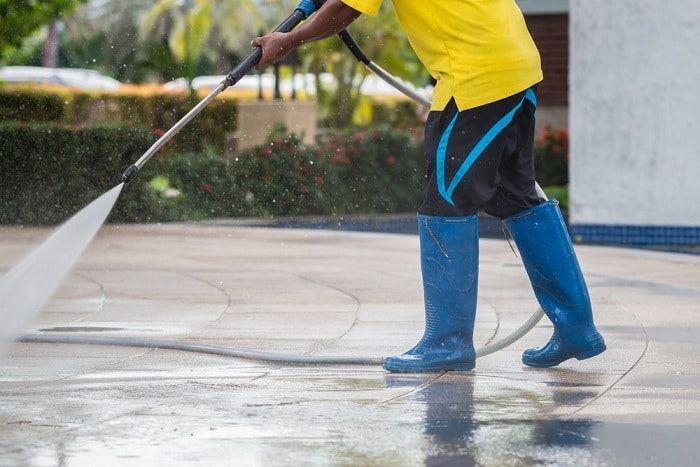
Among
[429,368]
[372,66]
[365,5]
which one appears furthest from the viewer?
[372,66]

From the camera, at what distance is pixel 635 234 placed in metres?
13.0

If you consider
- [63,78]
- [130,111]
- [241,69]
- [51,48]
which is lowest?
[51,48]

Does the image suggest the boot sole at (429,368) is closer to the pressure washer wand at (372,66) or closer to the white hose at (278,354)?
the white hose at (278,354)

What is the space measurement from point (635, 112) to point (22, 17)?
27.2 feet

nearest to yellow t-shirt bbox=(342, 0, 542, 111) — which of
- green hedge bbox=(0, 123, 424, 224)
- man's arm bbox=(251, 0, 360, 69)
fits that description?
man's arm bbox=(251, 0, 360, 69)

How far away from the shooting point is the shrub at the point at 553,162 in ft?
66.3

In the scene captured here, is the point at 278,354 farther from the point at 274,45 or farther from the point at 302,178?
the point at 302,178

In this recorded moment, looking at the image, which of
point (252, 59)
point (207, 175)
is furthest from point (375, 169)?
point (252, 59)

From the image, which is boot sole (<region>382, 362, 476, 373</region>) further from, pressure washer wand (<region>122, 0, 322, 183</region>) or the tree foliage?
the tree foliage

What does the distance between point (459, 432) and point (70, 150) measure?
500 inches

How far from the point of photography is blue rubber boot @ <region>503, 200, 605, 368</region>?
5.84 m

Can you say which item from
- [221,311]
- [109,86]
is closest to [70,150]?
[221,311]

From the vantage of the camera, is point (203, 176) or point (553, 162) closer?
point (203, 176)

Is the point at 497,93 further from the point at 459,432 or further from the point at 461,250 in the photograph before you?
the point at 459,432
